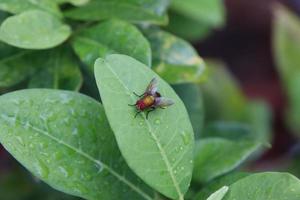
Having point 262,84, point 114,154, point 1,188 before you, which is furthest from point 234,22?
point 114,154

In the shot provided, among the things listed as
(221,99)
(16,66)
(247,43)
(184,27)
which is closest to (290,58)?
(221,99)

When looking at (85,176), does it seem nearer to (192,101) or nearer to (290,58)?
(192,101)

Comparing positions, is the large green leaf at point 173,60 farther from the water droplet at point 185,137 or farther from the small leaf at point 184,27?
the small leaf at point 184,27

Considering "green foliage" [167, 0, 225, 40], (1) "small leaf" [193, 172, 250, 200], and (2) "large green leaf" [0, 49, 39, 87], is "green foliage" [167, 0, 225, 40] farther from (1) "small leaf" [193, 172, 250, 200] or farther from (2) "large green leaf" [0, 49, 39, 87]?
(1) "small leaf" [193, 172, 250, 200]

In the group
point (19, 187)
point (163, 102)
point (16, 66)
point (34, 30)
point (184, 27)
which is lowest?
point (19, 187)

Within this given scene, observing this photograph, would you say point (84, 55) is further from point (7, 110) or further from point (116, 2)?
point (7, 110)

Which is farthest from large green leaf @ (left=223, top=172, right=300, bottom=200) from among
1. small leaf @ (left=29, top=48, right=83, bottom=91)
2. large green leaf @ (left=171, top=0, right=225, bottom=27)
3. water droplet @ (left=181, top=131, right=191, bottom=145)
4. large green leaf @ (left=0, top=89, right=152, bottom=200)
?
large green leaf @ (left=171, top=0, right=225, bottom=27)
